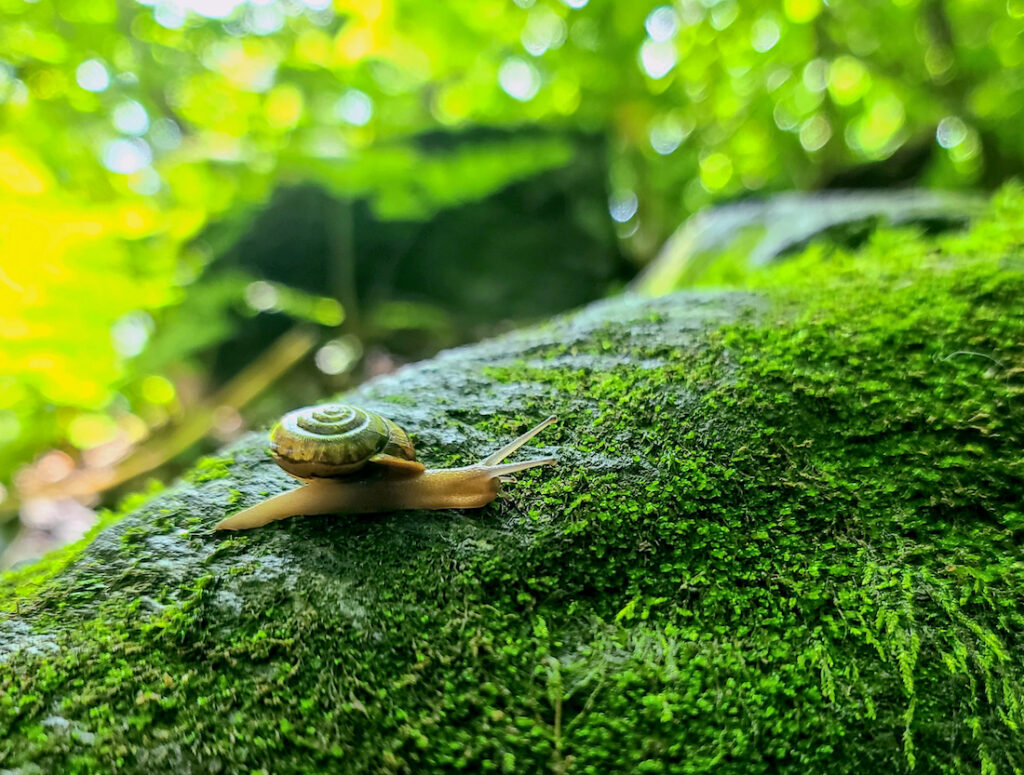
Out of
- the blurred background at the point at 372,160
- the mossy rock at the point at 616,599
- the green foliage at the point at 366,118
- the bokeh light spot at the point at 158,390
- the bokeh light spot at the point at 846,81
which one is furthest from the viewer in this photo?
the bokeh light spot at the point at 846,81

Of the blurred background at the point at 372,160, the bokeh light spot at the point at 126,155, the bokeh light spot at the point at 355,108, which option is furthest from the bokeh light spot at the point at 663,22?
the bokeh light spot at the point at 126,155

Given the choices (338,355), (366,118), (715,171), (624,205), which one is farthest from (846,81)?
(338,355)

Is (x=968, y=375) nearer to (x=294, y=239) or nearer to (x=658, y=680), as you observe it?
(x=658, y=680)

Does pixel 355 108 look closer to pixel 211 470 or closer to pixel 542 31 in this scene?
pixel 542 31

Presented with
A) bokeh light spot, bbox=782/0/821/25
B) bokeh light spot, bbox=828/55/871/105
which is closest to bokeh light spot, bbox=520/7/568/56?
bokeh light spot, bbox=782/0/821/25

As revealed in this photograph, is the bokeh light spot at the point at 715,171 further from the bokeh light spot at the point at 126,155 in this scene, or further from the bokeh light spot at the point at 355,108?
the bokeh light spot at the point at 126,155

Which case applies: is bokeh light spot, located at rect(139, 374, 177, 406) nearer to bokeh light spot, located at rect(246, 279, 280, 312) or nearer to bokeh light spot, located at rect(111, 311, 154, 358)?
bokeh light spot, located at rect(111, 311, 154, 358)

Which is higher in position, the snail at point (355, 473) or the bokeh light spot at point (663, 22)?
the bokeh light spot at point (663, 22)
